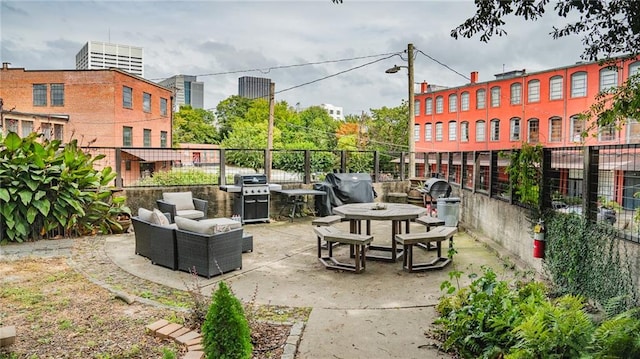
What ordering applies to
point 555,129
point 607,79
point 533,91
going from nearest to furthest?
point 607,79, point 555,129, point 533,91

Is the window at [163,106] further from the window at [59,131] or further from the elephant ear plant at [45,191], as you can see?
the elephant ear plant at [45,191]

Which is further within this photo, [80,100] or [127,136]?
[127,136]

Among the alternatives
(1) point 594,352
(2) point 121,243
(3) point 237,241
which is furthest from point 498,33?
(2) point 121,243

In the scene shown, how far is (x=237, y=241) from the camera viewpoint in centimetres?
549

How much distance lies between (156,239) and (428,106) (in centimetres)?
3588

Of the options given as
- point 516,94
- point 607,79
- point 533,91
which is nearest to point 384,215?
point 607,79

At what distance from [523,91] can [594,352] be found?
3176cm

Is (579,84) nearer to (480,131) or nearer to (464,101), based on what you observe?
(480,131)

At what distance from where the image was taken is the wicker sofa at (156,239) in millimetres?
5492

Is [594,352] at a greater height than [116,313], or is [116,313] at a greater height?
[594,352]

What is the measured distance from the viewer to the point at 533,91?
97.6 feet

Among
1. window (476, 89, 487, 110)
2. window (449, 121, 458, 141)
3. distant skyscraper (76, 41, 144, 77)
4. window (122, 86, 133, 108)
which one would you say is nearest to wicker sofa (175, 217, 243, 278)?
distant skyscraper (76, 41, 144, 77)

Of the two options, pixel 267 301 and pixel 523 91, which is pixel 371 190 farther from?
pixel 523 91

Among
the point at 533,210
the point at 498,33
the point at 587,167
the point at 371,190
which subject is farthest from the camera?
the point at 371,190
